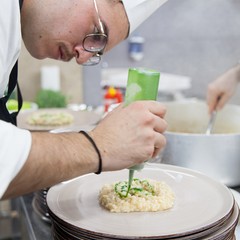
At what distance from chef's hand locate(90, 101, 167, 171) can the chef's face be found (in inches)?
17.2

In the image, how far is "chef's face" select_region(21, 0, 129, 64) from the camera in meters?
1.20

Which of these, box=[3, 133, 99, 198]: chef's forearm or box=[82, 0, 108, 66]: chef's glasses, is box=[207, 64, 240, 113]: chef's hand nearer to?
box=[82, 0, 108, 66]: chef's glasses

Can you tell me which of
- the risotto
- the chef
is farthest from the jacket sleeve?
the risotto

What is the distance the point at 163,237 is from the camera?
0.80 m

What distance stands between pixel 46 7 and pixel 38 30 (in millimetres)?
89

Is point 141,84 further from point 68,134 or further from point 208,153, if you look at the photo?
point 208,153

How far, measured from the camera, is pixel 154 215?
931mm

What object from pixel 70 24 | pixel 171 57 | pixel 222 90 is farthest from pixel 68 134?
pixel 171 57

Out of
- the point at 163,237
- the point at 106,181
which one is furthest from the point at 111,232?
the point at 106,181

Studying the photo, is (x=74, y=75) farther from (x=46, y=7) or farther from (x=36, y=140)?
(x=36, y=140)

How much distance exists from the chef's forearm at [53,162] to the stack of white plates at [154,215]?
11 centimetres

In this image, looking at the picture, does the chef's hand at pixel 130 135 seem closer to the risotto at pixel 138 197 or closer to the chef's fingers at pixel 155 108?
the chef's fingers at pixel 155 108

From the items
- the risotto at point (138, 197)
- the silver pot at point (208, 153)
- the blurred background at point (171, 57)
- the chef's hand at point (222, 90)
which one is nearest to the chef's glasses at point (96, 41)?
the silver pot at point (208, 153)

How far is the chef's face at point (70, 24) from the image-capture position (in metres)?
1.20
